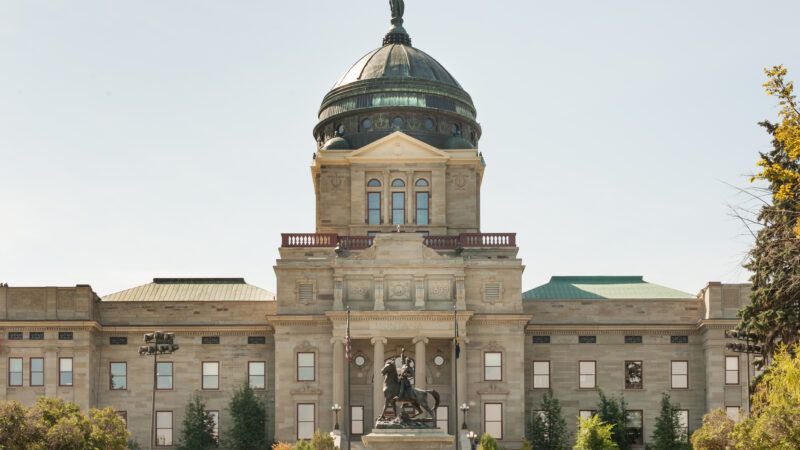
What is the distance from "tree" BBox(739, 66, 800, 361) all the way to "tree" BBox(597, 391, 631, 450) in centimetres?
1956

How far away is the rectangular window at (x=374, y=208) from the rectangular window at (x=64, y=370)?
2042 cm

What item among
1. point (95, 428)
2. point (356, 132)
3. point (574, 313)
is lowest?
point (95, 428)

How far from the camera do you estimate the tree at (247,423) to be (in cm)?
8569

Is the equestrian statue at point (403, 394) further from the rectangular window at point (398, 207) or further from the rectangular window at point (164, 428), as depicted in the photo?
the rectangular window at point (398, 207)

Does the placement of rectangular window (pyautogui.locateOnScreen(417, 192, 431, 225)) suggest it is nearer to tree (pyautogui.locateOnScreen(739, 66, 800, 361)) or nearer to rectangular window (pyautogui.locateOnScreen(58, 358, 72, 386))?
rectangular window (pyautogui.locateOnScreen(58, 358, 72, 386))

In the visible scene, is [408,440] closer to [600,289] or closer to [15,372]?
[15,372]

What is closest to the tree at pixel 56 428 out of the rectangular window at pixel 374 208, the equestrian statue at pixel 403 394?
the equestrian statue at pixel 403 394

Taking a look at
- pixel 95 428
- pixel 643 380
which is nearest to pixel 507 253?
pixel 643 380

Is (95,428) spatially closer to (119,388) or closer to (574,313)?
(119,388)

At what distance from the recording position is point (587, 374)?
90000 millimetres

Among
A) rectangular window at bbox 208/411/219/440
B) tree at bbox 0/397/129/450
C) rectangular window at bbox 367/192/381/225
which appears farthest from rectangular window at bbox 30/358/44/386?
rectangular window at bbox 367/192/381/225

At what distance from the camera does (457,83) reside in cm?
10150

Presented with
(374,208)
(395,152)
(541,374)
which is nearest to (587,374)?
(541,374)

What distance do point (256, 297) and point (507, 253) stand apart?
53.0ft
